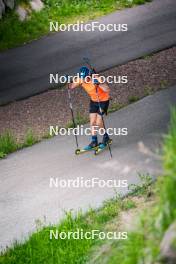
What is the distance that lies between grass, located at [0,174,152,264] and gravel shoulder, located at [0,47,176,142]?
16.2ft

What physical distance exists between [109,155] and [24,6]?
11.2 m

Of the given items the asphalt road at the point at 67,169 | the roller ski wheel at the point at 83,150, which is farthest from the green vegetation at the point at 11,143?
the roller ski wheel at the point at 83,150

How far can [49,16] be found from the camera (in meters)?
25.2

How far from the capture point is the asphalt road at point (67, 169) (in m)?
13.3

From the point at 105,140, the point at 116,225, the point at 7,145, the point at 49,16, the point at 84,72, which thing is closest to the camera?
the point at 116,225

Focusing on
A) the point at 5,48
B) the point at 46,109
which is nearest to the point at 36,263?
the point at 46,109

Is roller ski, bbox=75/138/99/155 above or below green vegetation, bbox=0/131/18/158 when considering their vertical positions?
below

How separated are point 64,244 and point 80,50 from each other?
39.6 ft

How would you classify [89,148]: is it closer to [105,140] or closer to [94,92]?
[105,140]

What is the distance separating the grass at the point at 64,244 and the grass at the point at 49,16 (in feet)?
39.2

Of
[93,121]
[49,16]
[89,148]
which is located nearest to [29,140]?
[89,148]

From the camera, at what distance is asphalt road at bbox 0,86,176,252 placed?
1327cm

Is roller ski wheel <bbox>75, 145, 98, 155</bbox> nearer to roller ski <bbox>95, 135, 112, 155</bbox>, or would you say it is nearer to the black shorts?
roller ski <bbox>95, 135, 112, 155</bbox>

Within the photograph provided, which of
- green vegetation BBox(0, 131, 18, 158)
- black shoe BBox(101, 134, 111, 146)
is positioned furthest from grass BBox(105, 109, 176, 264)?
green vegetation BBox(0, 131, 18, 158)
